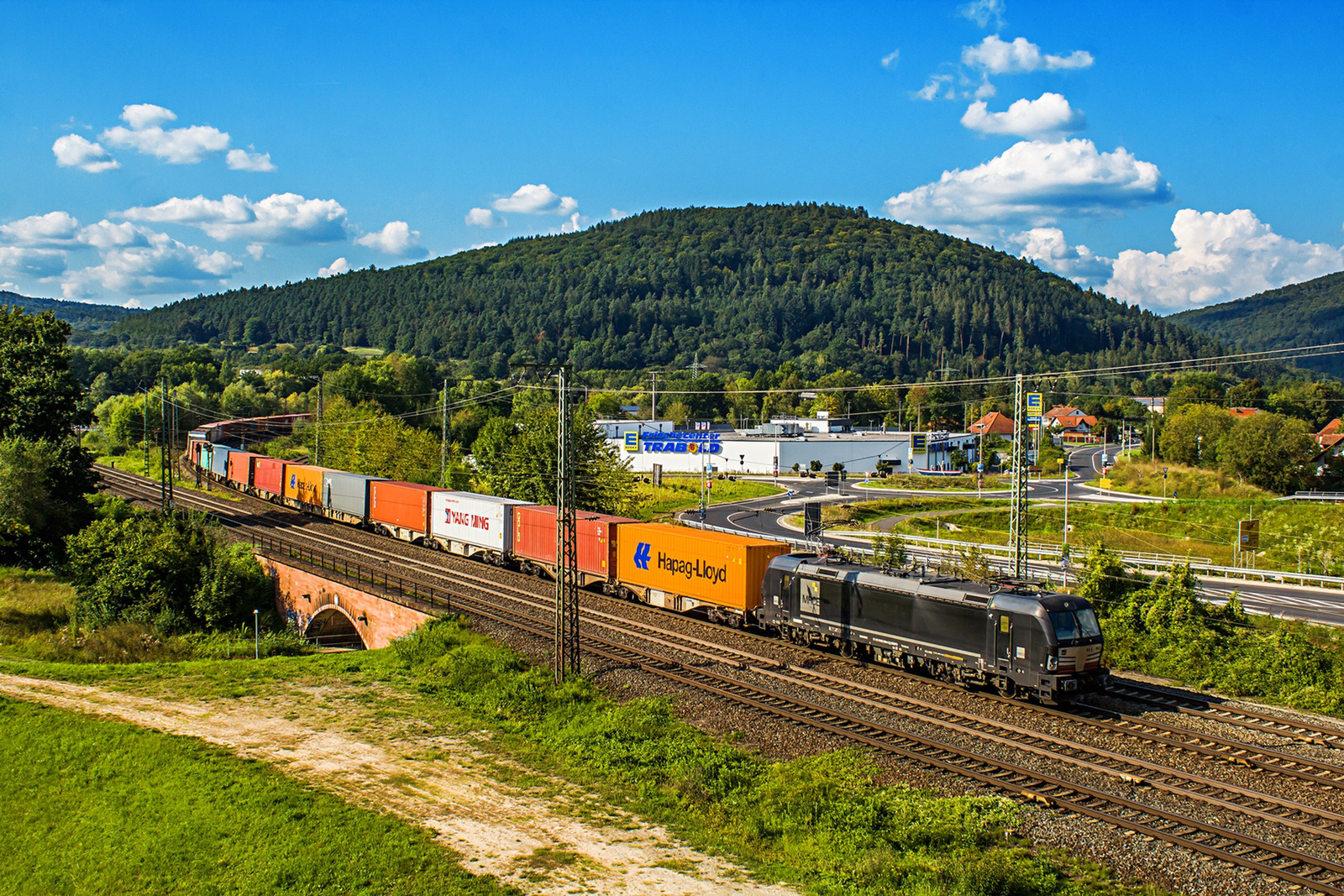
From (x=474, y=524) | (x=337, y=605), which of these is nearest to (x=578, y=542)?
(x=474, y=524)

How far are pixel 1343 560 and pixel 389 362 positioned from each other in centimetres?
14012

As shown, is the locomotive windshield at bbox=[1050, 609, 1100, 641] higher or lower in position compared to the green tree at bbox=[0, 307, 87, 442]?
lower

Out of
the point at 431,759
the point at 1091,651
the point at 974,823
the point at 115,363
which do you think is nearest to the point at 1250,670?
the point at 1091,651

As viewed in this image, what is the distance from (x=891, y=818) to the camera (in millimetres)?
16766

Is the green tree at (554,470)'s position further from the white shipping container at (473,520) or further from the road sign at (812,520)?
the road sign at (812,520)

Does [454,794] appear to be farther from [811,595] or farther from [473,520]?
[473,520]

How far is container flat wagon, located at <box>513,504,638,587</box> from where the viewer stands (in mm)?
38625

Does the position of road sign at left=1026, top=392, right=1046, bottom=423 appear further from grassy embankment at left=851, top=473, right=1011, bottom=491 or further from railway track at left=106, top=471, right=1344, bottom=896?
grassy embankment at left=851, top=473, right=1011, bottom=491

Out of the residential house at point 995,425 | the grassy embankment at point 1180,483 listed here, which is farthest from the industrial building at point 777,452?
the residential house at point 995,425

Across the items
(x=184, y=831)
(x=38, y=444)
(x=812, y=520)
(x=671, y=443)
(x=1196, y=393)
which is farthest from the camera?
(x=1196, y=393)

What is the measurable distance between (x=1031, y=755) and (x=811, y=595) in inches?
394

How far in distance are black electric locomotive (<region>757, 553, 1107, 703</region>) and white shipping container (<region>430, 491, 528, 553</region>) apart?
18.0 metres

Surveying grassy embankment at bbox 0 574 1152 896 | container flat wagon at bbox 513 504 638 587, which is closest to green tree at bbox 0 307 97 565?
container flat wagon at bbox 513 504 638 587

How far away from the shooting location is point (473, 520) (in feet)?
156
